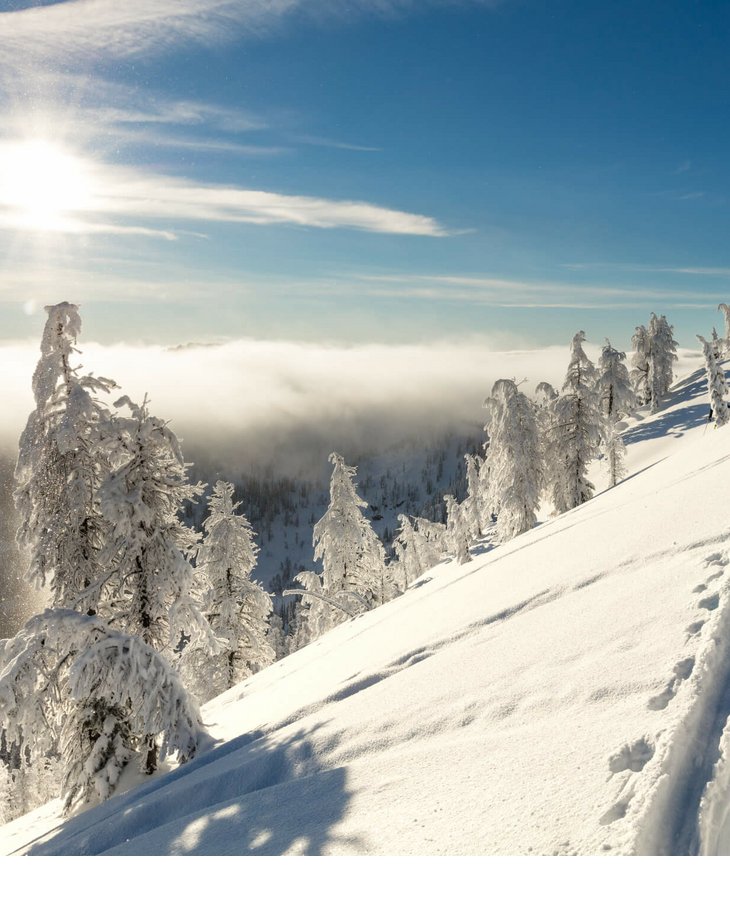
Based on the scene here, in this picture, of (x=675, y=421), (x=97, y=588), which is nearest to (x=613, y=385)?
(x=675, y=421)

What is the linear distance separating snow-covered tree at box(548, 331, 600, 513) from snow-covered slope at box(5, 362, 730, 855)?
836 inches

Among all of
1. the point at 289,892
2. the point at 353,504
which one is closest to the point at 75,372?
the point at 289,892

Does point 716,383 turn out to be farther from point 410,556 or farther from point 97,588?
point 97,588

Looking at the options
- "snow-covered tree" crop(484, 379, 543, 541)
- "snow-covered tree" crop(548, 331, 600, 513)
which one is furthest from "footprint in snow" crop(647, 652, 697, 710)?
"snow-covered tree" crop(548, 331, 600, 513)

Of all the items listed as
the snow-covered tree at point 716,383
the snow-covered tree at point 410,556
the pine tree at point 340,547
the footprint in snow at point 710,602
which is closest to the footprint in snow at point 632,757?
the footprint in snow at point 710,602

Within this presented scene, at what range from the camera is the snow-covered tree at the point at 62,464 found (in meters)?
11.4

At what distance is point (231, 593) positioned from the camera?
28.1 meters

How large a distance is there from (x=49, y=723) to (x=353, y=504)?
24.8 m

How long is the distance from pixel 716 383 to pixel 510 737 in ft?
111

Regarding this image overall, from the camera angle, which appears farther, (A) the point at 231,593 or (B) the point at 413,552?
(B) the point at 413,552

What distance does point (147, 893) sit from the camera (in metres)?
5.25

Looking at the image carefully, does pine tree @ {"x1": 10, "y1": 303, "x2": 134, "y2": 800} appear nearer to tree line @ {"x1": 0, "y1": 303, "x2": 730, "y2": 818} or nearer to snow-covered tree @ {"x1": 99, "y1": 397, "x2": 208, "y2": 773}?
tree line @ {"x1": 0, "y1": 303, "x2": 730, "y2": 818}

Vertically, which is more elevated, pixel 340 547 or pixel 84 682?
pixel 84 682

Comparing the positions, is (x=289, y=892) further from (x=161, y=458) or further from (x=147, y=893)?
(x=161, y=458)
